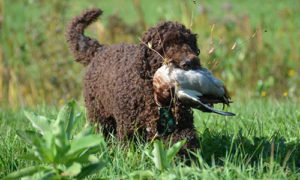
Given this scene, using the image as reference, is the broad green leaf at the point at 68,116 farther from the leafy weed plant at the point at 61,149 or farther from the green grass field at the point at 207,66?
the green grass field at the point at 207,66

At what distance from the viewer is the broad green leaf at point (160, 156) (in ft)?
7.47

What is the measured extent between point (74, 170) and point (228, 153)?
147 cm

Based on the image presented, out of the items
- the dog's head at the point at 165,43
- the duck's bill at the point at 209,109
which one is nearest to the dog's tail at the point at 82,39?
the dog's head at the point at 165,43

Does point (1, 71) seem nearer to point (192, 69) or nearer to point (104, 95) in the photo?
point (104, 95)

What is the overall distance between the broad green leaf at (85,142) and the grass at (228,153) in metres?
0.39

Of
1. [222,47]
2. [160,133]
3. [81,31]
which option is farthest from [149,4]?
[160,133]

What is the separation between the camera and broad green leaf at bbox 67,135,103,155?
1982 mm

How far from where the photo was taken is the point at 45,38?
7.62m

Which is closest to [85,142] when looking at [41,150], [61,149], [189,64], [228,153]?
[61,149]

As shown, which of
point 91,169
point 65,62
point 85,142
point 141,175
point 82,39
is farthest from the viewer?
point 65,62

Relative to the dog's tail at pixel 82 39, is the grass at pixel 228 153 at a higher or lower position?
lower

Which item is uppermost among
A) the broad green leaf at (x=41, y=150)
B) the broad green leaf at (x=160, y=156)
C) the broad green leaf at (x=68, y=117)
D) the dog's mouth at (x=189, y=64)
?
the dog's mouth at (x=189, y=64)

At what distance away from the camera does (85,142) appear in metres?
2.01

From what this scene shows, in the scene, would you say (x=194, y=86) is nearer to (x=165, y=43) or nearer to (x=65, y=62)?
(x=165, y=43)
